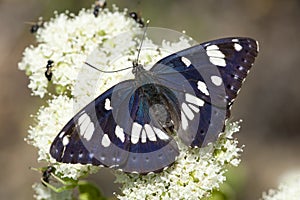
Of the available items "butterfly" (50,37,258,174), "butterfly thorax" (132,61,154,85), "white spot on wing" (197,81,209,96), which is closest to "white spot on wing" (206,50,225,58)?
"butterfly" (50,37,258,174)

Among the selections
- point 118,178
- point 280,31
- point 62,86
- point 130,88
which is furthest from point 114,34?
Answer: point 280,31

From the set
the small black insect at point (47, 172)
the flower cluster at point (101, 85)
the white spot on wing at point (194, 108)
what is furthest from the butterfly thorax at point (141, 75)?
the small black insect at point (47, 172)

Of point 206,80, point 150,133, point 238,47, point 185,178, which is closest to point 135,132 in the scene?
point 150,133

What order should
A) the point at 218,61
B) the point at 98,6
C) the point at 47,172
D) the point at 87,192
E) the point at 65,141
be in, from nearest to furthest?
the point at 65,141 → the point at 218,61 → the point at 47,172 → the point at 87,192 → the point at 98,6

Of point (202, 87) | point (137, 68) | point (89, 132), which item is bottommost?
point (89, 132)

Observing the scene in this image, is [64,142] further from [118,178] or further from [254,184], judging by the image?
[254,184]

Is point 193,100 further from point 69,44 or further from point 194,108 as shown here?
point 69,44
